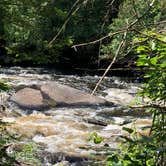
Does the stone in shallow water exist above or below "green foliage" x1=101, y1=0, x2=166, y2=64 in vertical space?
below

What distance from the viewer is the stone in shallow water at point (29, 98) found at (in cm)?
1180

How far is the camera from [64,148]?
8539 millimetres

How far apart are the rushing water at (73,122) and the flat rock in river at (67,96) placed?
0.34 metres

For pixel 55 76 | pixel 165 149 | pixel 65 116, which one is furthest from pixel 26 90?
pixel 165 149

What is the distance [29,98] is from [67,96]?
1.14 metres

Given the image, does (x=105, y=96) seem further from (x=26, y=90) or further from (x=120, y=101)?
(x=26, y=90)

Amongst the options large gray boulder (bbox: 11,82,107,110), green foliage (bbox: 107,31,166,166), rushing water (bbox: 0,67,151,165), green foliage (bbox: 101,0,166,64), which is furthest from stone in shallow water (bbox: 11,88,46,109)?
green foliage (bbox: 101,0,166,64)

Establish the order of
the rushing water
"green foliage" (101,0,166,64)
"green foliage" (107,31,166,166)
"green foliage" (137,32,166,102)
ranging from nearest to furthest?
1. "green foliage" (101,0,166,64)
2. "green foliage" (107,31,166,166)
3. "green foliage" (137,32,166,102)
4. the rushing water

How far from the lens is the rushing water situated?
8.38 m

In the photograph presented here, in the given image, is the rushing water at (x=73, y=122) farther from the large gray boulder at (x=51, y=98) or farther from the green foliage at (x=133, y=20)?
the green foliage at (x=133, y=20)

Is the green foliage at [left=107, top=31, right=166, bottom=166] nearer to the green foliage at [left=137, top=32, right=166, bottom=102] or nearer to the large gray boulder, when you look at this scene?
the green foliage at [left=137, top=32, right=166, bottom=102]

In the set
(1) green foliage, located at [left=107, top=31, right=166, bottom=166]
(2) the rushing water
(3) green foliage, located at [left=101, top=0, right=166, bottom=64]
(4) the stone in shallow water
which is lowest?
(2) the rushing water

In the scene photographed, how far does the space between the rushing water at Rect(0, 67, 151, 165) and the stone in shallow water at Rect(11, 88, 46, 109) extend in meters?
0.25

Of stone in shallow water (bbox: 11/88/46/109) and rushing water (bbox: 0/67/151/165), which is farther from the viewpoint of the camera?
stone in shallow water (bbox: 11/88/46/109)
